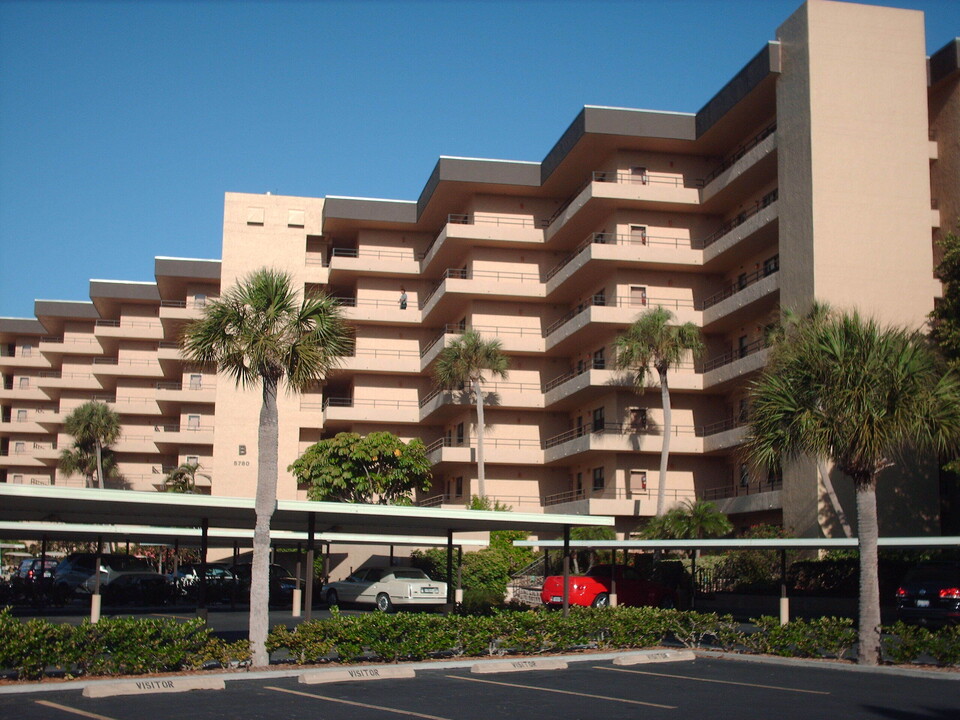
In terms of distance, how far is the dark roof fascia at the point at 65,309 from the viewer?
85.9m

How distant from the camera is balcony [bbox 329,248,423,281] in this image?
60.9 meters

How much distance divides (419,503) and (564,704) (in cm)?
4625

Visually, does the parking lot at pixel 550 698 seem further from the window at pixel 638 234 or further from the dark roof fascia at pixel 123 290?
the dark roof fascia at pixel 123 290

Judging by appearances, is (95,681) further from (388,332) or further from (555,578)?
(388,332)

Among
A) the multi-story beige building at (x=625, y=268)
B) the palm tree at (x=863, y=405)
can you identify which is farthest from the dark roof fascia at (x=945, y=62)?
the palm tree at (x=863, y=405)

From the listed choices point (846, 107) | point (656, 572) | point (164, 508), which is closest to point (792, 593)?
point (656, 572)

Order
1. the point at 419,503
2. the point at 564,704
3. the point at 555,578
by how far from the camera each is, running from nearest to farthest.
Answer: the point at 564,704 < the point at 555,578 < the point at 419,503

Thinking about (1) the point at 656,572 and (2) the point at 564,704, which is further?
(1) the point at 656,572

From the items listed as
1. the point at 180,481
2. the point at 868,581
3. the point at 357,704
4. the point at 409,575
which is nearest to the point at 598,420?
the point at 409,575

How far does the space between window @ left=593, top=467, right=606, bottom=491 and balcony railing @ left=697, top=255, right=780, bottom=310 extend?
992cm

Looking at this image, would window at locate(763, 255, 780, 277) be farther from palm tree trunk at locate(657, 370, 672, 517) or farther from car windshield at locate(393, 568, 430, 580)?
car windshield at locate(393, 568, 430, 580)

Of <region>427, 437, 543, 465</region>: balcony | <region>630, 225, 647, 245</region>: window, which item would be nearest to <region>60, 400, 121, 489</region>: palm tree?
<region>427, 437, 543, 465</region>: balcony

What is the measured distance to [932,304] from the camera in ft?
134

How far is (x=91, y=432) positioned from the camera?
7438cm
